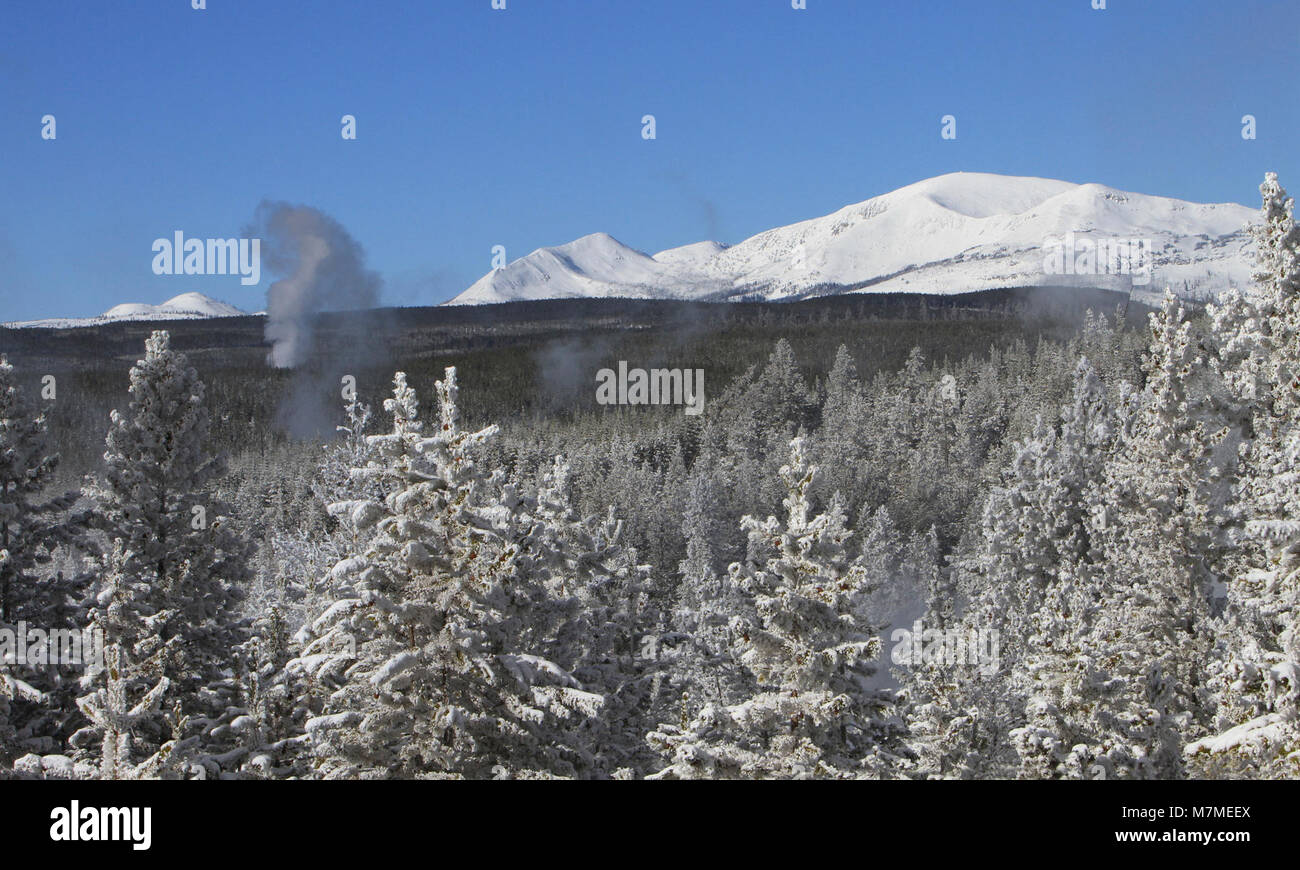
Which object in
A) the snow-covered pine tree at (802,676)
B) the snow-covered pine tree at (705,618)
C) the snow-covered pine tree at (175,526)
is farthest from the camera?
the snow-covered pine tree at (705,618)

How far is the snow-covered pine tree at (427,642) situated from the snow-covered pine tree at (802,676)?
2424 mm

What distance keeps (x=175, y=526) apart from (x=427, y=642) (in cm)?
878

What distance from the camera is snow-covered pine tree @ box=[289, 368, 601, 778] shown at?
1468 cm

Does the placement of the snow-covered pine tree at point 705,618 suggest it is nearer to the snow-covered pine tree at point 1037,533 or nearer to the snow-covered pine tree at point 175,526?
the snow-covered pine tree at point 1037,533

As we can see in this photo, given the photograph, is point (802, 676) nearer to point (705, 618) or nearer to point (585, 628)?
point (585, 628)

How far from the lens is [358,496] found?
27.4 meters

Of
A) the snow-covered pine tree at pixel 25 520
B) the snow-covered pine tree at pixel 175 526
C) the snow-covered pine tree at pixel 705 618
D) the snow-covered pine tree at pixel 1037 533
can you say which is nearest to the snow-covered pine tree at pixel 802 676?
the snow-covered pine tree at pixel 705 618

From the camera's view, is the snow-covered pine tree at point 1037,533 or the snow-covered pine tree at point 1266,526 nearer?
the snow-covered pine tree at point 1266,526

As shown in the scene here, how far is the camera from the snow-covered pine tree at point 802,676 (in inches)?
597

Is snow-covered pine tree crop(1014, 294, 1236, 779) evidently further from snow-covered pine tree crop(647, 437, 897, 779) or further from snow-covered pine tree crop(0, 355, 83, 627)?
snow-covered pine tree crop(0, 355, 83, 627)

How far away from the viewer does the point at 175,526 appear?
20.7 metres
